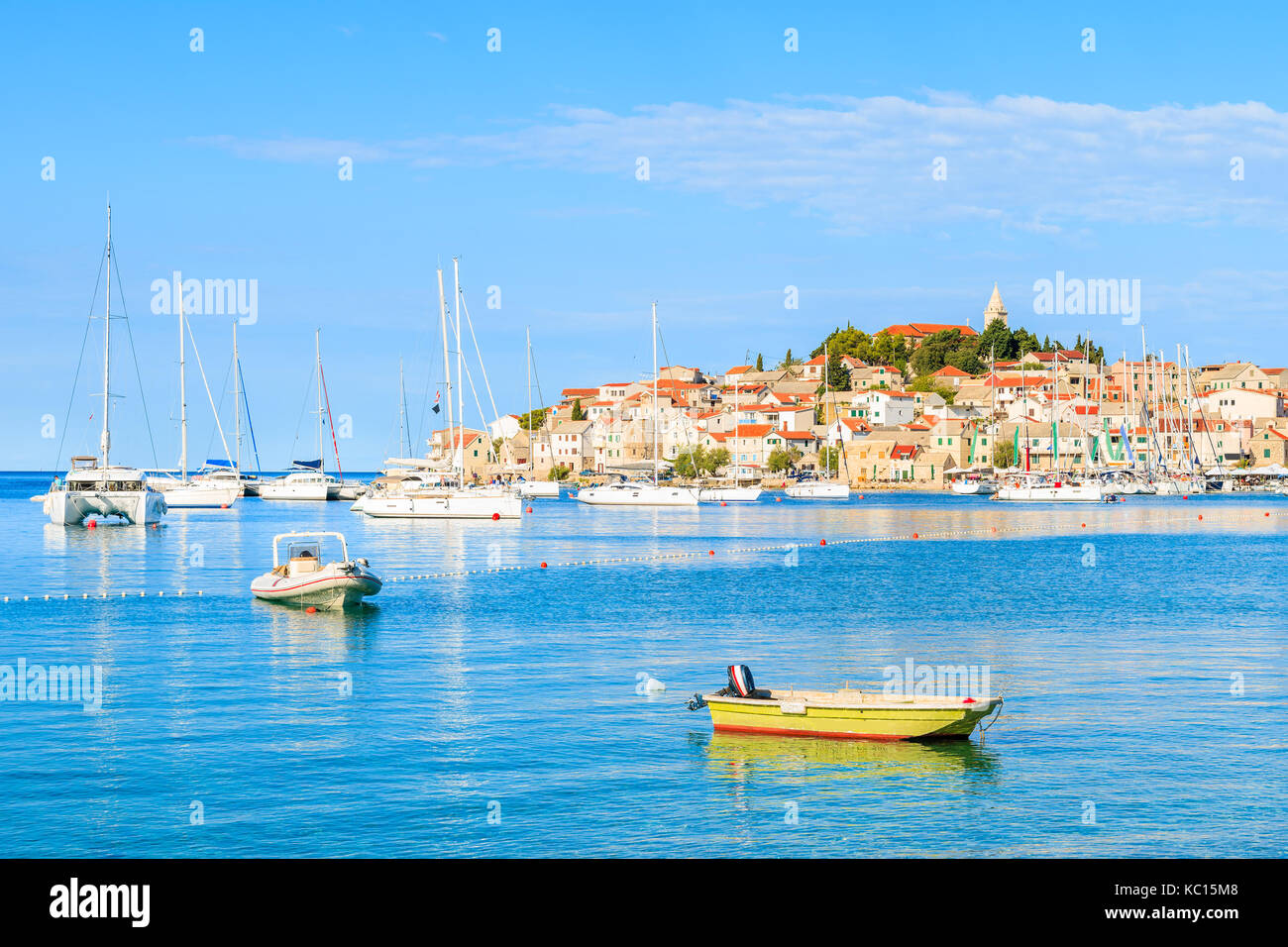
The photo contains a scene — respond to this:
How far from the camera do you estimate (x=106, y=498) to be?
79938mm

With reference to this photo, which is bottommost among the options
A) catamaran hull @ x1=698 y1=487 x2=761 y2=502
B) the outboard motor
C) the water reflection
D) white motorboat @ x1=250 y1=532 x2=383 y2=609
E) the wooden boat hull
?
the water reflection

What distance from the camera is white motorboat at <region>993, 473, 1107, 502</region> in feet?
440

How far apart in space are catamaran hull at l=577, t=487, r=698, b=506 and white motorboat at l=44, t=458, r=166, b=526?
44.0 m

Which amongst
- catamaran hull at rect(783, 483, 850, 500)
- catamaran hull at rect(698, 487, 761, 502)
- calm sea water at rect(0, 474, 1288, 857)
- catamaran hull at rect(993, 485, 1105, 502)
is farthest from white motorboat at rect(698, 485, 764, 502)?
calm sea water at rect(0, 474, 1288, 857)

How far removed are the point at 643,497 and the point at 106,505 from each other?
49550mm

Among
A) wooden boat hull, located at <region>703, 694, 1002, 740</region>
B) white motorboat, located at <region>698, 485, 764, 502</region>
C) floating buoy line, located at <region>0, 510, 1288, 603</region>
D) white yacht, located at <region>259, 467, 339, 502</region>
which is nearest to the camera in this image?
wooden boat hull, located at <region>703, 694, 1002, 740</region>

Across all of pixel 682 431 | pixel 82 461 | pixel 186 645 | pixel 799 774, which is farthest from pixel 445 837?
pixel 682 431

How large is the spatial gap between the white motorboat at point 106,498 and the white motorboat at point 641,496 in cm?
4395

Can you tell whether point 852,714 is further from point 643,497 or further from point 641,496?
point 641,496

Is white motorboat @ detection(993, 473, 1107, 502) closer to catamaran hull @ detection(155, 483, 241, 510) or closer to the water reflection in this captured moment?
catamaran hull @ detection(155, 483, 241, 510)

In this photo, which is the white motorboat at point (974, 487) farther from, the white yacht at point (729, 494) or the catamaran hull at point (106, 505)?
the catamaran hull at point (106, 505)
